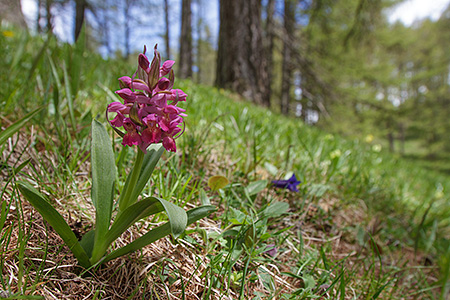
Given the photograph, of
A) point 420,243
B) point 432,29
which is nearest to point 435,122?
point 432,29

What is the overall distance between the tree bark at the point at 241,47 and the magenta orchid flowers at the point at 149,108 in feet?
15.7

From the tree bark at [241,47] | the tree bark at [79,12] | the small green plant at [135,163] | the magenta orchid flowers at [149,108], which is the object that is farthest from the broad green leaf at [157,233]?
the tree bark at [79,12]

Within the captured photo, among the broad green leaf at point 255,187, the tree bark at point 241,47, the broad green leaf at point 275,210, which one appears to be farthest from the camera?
the tree bark at point 241,47

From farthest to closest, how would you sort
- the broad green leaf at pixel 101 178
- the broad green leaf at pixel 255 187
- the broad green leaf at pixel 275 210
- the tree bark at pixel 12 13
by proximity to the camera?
the tree bark at pixel 12 13, the broad green leaf at pixel 255 187, the broad green leaf at pixel 275 210, the broad green leaf at pixel 101 178

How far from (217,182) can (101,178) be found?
22.2 inches

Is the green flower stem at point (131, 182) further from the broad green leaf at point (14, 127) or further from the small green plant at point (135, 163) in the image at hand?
the broad green leaf at point (14, 127)

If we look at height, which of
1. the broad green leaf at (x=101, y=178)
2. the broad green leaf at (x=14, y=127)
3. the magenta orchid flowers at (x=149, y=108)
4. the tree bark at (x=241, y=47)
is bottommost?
the broad green leaf at (x=101, y=178)

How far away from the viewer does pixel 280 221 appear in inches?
53.8

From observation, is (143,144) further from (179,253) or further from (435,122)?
(435,122)

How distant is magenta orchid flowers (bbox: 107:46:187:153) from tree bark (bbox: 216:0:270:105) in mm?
4781

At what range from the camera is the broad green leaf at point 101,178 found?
862mm

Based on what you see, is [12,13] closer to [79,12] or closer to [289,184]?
[289,184]

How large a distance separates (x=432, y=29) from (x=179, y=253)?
32.3 meters

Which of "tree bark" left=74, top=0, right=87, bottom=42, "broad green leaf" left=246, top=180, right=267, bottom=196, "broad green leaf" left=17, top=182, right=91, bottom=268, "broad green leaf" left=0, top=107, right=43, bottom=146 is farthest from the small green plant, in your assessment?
"tree bark" left=74, top=0, right=87, bottom=42
